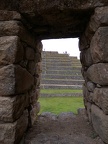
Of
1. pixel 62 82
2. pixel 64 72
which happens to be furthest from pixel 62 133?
pixel 64 72

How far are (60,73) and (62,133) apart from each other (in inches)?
583

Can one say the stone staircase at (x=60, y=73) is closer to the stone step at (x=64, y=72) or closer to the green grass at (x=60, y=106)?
the stone step at (x=64, y=72)

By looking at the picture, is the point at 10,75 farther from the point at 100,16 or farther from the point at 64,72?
the point at 64,72

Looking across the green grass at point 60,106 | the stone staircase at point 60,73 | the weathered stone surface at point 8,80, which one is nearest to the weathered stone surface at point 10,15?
the weathered stone surface at point 8,80

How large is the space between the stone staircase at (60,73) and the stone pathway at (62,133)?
10.4 m

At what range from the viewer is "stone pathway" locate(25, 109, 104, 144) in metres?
2.29

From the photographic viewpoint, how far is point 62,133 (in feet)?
8.50

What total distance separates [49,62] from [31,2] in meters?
17.8

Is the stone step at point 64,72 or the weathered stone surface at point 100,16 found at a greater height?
the weathered stone surface at point 100,16

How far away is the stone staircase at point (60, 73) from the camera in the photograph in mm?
14398

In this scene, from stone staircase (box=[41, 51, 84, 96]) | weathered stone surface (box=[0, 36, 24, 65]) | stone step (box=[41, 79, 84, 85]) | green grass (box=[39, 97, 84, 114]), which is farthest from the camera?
stone step (box=[41, 79, 84, 85])

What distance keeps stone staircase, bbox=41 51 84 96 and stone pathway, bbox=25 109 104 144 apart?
10442mm

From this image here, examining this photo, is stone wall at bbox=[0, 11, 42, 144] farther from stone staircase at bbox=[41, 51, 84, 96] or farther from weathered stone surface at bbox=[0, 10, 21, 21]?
stone staircase at bbox=[41, 51, 84, 96]

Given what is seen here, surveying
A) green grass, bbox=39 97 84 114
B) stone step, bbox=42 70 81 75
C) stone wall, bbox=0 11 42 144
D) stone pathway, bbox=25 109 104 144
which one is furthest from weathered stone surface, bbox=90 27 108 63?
stone step, bbox=42 70 81 75
